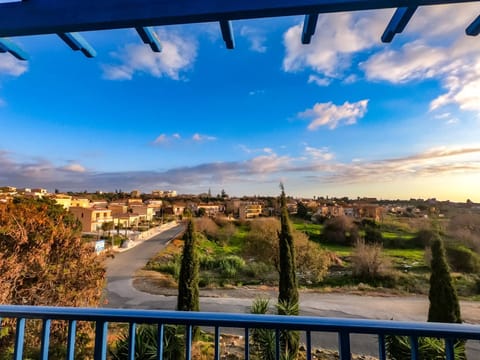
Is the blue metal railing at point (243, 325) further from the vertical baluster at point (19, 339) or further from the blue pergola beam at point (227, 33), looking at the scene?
the blue pergola beam at point (227, 33)

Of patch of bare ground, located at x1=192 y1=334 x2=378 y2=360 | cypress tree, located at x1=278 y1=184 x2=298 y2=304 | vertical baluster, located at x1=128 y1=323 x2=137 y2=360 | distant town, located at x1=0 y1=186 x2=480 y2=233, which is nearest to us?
vertical baluster, located at x1=128 y1=323 x2=137 y2=360

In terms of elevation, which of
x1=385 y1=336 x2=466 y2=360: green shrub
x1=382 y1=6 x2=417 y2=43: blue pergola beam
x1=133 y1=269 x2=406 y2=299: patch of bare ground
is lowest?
x1=133 y1=269 x2=406 y2=299: patch of bare ground

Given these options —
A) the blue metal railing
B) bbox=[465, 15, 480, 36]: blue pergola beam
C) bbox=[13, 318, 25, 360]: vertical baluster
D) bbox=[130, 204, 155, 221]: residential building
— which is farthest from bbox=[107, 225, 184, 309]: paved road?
bbox=[465, 15, 480, 36]: blue pergola beam

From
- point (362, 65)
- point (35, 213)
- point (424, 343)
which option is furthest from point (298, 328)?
point (362, 65)

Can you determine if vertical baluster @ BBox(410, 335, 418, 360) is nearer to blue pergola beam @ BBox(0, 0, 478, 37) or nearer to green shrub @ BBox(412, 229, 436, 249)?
blue pergola beam @ BBox(0, 0, 478, 37)

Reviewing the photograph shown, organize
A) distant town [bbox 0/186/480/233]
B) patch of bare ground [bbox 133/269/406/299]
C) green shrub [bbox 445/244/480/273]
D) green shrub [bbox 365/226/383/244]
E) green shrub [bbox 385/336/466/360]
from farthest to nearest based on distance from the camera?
green shrub [bbox 365/226/383/244] → green shrub [bbox 445/244/480/273] → distant town [bbox 0/186/480/233] → patch of bare ground [bbox 133/269/406/299] → green shrub [bbox 385/336/466/360]

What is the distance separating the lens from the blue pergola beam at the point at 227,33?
98 centimetres

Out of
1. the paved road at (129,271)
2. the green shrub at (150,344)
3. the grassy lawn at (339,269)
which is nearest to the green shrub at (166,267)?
the grassy lawn at (339,269)

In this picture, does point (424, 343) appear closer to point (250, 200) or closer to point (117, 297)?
point (117, 297)

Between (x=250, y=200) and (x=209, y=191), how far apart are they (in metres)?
4.40

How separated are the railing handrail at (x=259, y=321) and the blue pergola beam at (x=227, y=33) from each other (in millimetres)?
1023

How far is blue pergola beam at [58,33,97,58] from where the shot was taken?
1050mm

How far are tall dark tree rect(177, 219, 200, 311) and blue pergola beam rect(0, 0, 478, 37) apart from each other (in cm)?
578

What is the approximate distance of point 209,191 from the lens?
963 inches
